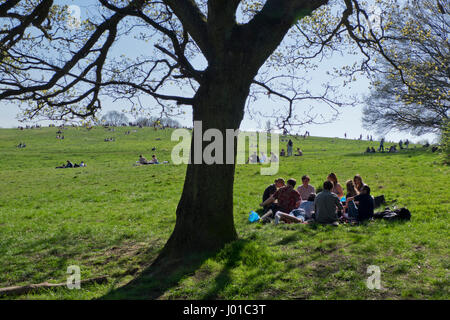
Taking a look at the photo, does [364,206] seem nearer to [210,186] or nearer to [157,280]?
[210,186]

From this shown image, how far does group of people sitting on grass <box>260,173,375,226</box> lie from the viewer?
10852 millimetres

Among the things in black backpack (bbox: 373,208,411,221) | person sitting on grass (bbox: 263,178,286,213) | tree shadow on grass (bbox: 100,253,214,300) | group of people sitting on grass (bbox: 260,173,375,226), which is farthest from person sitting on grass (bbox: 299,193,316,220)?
tree shadow on grass (bbox: 100,253,214,300)

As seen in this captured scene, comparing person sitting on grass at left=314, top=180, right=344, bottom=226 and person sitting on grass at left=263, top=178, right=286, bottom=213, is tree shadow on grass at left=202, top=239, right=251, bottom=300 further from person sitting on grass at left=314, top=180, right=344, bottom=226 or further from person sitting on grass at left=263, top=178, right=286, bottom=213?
person sitting on grass at left=263, top=178, right=286, bottom=213

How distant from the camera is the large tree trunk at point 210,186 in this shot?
7.41m

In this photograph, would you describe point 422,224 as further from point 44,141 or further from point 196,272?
point 44,141

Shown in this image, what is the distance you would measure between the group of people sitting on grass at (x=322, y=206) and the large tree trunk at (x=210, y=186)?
417 centimetres

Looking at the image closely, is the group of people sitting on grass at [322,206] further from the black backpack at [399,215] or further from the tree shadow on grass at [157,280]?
the tree shadow on grass at [157,280]

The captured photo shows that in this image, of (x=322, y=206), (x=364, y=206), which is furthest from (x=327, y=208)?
(x=364, y=206)

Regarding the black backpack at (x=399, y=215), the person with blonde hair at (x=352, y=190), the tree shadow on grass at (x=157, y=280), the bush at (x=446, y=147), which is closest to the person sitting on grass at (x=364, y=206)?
the black backpack at (x=399, y=215)

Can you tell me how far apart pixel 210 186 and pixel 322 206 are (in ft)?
16.1

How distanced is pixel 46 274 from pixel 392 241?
8071 millimetres

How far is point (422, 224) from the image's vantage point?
32.9 feet

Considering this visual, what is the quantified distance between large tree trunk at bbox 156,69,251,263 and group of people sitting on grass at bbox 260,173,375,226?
13.7 ft
